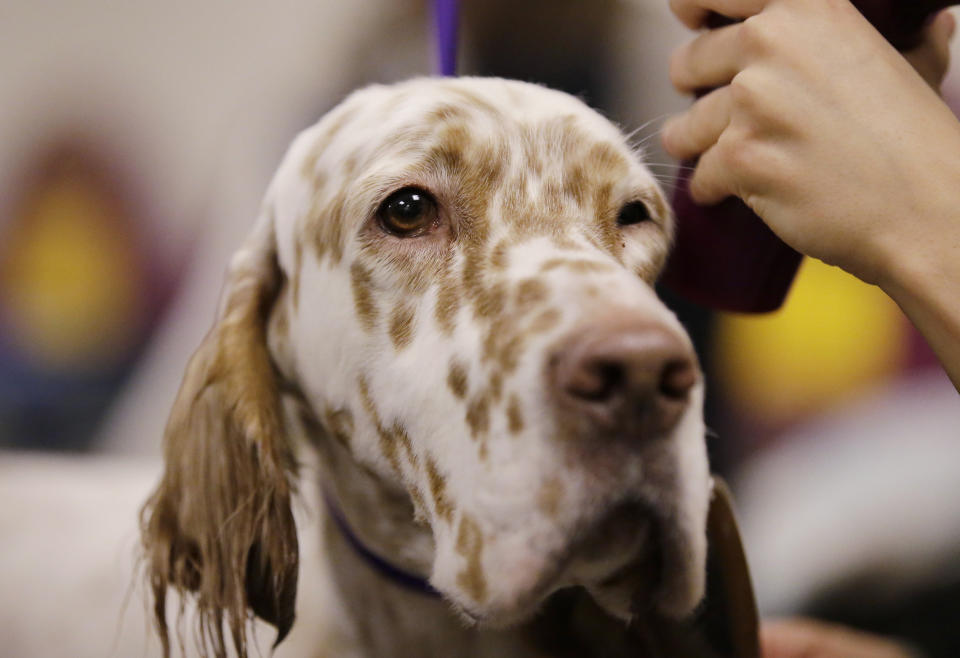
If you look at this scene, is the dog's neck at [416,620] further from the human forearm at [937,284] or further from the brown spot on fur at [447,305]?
the human forearm at [937,284]

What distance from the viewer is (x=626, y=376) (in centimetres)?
54

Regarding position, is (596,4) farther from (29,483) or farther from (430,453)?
(29,483)

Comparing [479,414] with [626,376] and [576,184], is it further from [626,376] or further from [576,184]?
[576,184]

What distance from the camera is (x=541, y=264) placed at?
70 cm

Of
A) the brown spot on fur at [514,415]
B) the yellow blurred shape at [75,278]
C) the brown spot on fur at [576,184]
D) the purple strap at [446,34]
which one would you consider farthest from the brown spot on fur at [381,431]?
the yellow blurred shape at [75,278]

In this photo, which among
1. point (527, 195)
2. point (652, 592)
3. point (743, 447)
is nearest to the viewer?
point (652, 592)

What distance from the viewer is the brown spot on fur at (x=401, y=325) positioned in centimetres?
78

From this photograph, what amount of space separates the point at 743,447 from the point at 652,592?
1.14 meters

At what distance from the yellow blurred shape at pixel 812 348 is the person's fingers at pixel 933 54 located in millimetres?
750

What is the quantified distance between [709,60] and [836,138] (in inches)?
8.8

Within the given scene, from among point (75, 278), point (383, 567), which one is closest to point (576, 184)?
point (383, 567)

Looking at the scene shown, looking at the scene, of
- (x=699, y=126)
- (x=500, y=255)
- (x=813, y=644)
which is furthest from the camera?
(x=813, y=644)

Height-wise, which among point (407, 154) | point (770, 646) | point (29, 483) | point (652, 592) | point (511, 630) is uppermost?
point (407, 154)

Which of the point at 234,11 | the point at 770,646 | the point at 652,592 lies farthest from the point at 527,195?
the point at 770,646
